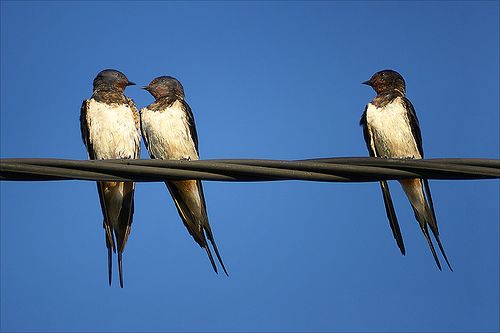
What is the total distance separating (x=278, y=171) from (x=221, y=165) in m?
0.23

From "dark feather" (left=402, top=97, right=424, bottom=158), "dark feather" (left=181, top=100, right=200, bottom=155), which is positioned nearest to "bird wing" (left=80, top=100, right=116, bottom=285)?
"dark feather" (left=181, top=100, right=200, bottom=155)

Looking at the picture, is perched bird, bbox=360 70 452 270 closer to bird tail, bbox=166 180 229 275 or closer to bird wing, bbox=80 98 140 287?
bird tail, bbox=166 180 229 275


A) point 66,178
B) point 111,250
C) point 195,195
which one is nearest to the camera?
point 66,178

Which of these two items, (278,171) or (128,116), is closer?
(278,171)

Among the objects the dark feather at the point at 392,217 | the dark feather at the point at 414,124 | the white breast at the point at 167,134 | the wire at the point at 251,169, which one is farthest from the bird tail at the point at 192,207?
the wire at the point at 251,169

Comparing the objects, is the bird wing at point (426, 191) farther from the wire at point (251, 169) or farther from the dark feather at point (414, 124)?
the wire at point (251, 169)

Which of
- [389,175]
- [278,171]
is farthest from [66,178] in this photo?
[389,175]

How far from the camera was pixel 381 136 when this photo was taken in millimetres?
5961

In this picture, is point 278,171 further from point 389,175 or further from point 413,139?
point 413,139

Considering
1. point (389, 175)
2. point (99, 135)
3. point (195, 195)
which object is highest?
point (99, 135)

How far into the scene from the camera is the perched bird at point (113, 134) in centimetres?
586

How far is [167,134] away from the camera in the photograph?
20.3 ft

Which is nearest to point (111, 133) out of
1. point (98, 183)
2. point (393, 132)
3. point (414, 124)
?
point (98, 183)

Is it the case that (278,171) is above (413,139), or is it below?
below
